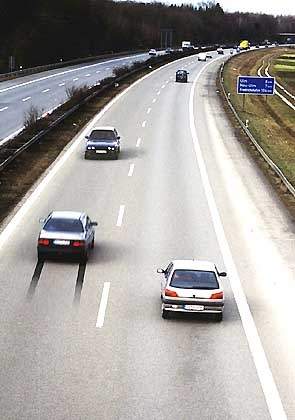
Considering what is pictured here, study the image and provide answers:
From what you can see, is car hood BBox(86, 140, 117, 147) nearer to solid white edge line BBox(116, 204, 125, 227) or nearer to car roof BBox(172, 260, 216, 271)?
solid white edge line BBox(116, 204, 125, 227)

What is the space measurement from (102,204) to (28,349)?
16303 millimetres

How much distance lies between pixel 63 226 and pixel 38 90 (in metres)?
60.5

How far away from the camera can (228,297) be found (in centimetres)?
2294

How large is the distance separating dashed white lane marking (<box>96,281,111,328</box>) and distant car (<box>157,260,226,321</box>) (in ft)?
4.87

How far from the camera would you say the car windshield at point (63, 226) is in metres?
25.0

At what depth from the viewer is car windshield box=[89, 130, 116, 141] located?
46.7 m

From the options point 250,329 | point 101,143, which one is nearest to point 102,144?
point 101,143

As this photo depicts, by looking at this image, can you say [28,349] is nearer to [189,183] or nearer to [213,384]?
[213,384]

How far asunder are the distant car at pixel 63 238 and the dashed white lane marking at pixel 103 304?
1740mm

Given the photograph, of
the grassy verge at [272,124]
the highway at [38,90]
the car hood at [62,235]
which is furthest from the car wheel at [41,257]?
the highway at [38,90]

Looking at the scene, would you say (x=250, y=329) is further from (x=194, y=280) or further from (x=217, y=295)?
(x=194, y=280)

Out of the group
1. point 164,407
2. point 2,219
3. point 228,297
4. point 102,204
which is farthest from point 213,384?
point 102,204

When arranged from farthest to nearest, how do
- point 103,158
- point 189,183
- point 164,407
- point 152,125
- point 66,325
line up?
point 152,125 < point 103,158 < point 189,183 < point 66,325 < point 164,407

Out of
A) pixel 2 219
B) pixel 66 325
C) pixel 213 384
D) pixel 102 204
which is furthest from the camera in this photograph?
pixel 102 204
